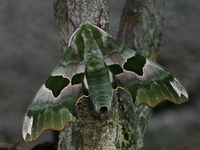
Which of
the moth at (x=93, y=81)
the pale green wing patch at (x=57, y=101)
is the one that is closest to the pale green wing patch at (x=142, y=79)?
the moth at (x=93, y=81)

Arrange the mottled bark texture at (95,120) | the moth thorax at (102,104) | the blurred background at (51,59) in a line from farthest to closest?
the blurred background at (51,59) < the mottled bark texture at (95,120) < the moth thorax at (102,104)

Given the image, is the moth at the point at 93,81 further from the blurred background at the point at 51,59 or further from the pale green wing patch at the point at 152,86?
the blurred background at the point at 51,59

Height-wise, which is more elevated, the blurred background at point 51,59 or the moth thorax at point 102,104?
the moth thorax at point 102,104

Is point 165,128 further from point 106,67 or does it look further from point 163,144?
point 106,67

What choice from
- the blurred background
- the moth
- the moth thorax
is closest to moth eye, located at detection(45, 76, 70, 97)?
the moth

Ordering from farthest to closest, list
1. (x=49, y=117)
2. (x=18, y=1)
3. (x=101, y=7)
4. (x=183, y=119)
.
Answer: (x=183, y=119) → (x=18, y=1) → (x=101, y=7) → (x=49, y=117)

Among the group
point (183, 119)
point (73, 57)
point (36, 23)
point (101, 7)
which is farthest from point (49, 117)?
point (183, 119)

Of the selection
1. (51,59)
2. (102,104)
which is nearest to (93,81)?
(102,104)
